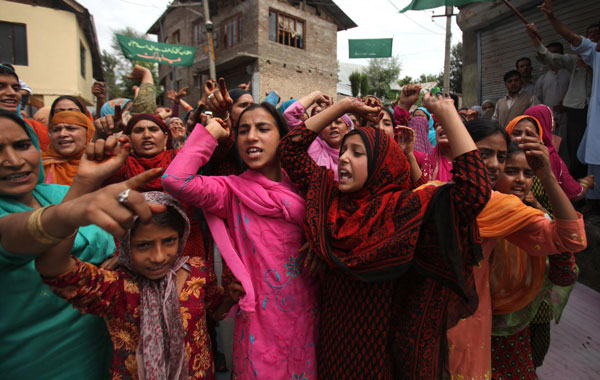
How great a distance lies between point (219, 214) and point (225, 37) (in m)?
17.8

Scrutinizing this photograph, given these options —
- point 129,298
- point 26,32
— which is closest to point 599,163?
point 129,298

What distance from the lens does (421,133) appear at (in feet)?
12.7

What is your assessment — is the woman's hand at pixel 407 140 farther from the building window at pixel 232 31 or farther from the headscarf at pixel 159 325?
the building window at pixel 232 31

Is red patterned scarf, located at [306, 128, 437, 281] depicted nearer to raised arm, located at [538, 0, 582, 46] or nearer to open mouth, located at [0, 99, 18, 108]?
open mouth, located at [0, 99, 18, 108]

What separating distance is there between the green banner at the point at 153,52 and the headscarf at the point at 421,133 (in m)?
9.89

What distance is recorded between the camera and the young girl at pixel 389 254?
1.29 m

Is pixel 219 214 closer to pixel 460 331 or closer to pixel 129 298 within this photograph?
pixel 129 298

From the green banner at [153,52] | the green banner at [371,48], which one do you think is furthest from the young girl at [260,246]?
the green banner at [371,48]

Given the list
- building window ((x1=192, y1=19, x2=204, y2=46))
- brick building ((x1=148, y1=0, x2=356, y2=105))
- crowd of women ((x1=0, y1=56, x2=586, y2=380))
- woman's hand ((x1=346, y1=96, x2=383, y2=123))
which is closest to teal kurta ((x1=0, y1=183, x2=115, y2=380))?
crowd of women ((x1=0, y1=56, x2=586, y2=380))

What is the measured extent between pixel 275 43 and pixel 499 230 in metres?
16.0

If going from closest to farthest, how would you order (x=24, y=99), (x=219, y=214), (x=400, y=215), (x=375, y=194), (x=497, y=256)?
(x=400, y=215), (x=375, y=194), (x=219, y=214), (x=497, y=256), (x=24, y=99)

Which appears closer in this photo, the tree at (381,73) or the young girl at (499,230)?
the young girl at (499,230)

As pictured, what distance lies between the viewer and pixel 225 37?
667 inches

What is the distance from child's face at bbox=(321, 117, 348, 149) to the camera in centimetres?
272
